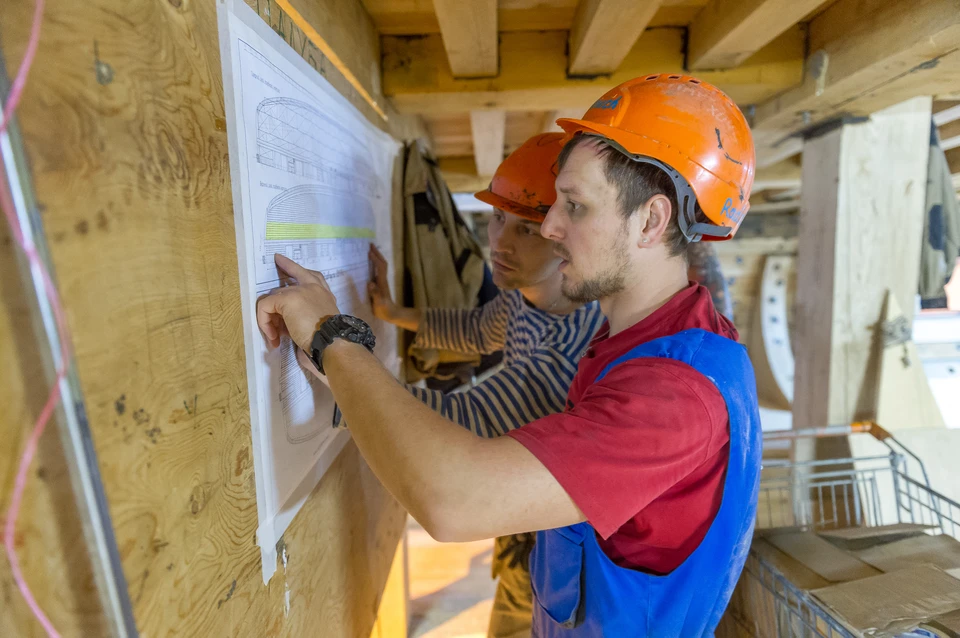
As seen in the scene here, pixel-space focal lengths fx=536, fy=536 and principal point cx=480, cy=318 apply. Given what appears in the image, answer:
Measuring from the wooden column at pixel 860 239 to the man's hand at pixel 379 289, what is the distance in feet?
5.46

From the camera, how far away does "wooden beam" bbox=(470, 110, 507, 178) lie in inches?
96.5

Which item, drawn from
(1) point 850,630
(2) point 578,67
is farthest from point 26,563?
(2) point 578,67

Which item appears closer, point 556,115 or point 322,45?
point 322,45

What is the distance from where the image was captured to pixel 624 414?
2.53 feet

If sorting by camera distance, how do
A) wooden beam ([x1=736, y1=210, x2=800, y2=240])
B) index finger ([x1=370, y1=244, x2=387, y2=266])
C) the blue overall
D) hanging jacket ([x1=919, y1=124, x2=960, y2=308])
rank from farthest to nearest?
wooden beam ([x1=736, y1=210, x2=800, y2=240]) < hanging jacket ([x1=919, y1=124, x2=960, y2=308]) < index finger ([x1=370, y1=244, x2=387, y2=266]) < the blue overall

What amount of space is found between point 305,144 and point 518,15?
1.00 metres

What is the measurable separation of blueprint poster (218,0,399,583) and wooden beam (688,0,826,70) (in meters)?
1.08

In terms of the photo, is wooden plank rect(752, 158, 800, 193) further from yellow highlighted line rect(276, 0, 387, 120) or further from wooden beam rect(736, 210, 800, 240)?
yellow highlighted line rect(276, 0, 387, 120)

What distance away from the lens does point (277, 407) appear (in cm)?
96

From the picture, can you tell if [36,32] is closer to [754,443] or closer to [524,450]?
[524,450]

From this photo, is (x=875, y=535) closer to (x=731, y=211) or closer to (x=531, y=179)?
(x=731, y=211)

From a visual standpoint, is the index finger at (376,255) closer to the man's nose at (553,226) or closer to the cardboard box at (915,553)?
the man's nose at (553,226)

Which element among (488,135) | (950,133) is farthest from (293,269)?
(950,133)

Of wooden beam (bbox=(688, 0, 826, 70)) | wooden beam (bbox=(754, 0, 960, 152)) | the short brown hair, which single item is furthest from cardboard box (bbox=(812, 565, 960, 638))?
wooden beam (bbox=(688, 0, 826, 70))
